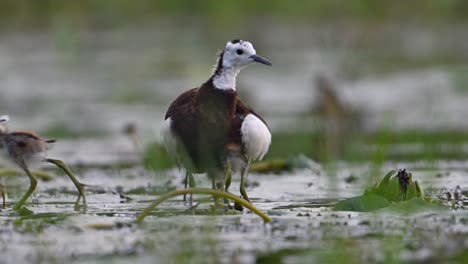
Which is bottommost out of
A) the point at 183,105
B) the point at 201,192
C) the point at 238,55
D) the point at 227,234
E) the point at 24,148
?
the point at 227,234

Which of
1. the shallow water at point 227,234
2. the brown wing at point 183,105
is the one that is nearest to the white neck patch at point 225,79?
the brown wing at point 183,105

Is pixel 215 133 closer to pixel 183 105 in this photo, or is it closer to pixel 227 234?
pixel 183 105

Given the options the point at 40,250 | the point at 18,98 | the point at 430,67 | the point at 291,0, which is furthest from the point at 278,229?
the point at 291,0

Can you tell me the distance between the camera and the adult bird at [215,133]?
691cm

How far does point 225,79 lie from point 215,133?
42 centimetres

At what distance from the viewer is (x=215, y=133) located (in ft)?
22.7

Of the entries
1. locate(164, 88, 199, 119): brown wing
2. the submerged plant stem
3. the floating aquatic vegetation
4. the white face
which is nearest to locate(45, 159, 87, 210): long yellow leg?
locate(164, 88, 199, 119): brown wing

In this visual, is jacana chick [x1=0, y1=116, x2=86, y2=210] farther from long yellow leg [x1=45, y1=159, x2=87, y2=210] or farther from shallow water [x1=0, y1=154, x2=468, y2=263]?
shallow water [x1=0, y1=154, x2=468, y2=263]

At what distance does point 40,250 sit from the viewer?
5.30m

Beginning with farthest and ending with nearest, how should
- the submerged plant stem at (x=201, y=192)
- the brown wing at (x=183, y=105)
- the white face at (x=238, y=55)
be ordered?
the white face at (x=238, y=55) → the brown wing at (x=183, y=105) → the submerged plant stem at (x=201, y=192)

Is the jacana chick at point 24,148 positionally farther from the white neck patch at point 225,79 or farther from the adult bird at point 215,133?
the white neck patch at point 225,79

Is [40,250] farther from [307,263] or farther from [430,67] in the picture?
[430,67]

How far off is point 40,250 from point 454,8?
669 inches

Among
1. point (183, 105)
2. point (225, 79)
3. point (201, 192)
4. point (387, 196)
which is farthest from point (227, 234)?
point (225, 79)
